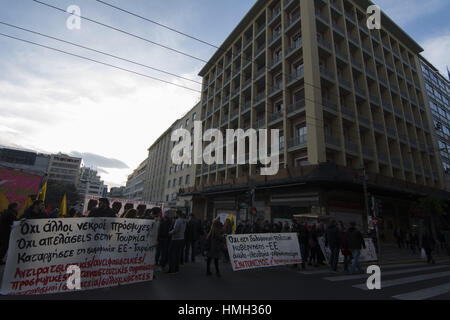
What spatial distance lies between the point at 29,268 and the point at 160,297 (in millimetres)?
2485

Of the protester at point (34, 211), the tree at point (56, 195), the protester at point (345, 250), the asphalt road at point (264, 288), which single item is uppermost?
the tree at point (56, 195)

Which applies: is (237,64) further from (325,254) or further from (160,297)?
(160,297)

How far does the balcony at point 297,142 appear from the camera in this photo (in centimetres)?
1704

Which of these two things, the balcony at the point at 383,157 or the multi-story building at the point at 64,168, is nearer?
the balcony at the point at 383,157

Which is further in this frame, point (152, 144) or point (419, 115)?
point (152, 144)

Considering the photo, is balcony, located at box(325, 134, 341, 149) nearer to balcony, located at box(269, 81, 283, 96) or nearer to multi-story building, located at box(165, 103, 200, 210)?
balcony, located at box(269, 81, 283, 96)

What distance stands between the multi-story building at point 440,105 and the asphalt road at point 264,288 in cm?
3101

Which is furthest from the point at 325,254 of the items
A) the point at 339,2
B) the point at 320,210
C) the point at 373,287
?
the point at 339,2

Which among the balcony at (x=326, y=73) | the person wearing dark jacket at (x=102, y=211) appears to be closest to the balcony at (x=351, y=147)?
the balcony at (x=326, y=73)

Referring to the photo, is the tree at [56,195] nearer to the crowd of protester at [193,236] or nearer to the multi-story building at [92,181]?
the crowd of protester at [193,236]

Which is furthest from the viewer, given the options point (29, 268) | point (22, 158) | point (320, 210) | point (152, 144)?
point (152, 144)

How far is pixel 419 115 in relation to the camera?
1096 inches

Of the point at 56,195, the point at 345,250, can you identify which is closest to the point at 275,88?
the point at 345,250

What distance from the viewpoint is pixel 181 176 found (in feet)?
120
